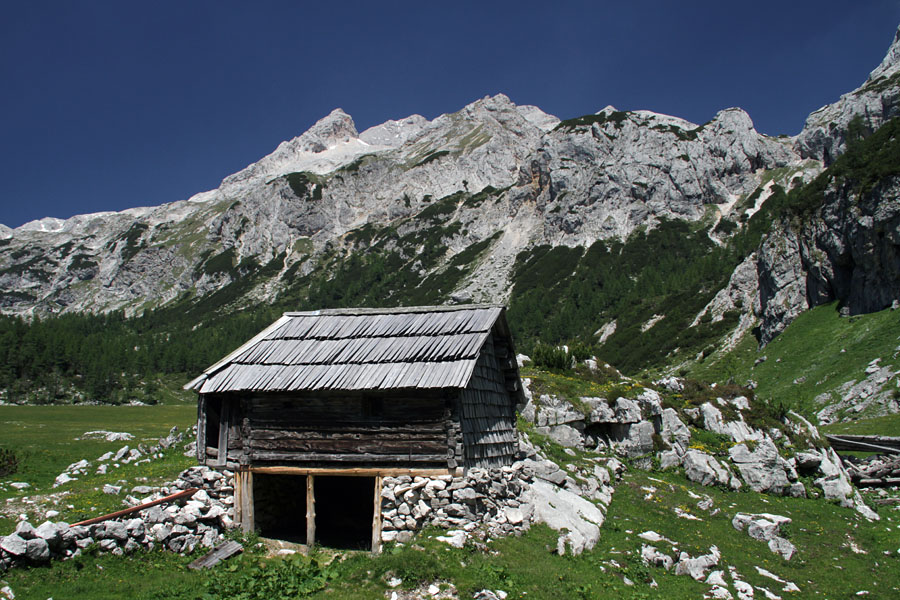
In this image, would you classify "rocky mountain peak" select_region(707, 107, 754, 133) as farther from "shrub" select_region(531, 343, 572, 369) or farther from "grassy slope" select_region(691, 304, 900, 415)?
"shrub" select_region(531, 343, 572, 369)

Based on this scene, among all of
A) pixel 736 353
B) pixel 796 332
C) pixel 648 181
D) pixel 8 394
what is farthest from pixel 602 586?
pixel 648 181

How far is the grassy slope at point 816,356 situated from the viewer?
129ft

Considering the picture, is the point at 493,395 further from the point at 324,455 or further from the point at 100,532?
the point at 100,532

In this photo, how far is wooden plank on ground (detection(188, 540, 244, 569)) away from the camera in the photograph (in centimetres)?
1316

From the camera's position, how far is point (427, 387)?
1522cm

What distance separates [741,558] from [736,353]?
5128 centimetres

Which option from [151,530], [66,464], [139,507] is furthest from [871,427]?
[66,464]

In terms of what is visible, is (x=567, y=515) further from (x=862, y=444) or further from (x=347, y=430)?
(x=862, y=444)

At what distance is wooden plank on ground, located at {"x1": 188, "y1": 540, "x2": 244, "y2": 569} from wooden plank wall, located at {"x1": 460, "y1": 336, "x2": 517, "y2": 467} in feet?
21.7

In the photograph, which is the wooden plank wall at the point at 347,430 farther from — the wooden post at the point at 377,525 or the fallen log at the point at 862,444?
the fallen log at the point at 862,444

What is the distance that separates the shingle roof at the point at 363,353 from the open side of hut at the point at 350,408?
41mm

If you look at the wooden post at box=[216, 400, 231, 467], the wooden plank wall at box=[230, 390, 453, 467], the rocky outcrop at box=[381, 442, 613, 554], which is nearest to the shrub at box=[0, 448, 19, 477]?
the wooden post at box=[216, 400, 231, 467]

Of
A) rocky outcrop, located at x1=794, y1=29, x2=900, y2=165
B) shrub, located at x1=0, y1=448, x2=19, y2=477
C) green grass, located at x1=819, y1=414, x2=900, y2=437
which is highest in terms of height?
rocky outcrop, located at x1=794, y1=29, x2=900, y2=165

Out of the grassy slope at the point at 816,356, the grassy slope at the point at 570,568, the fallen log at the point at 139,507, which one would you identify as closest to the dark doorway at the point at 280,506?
the fallen log at the point at 139,507
